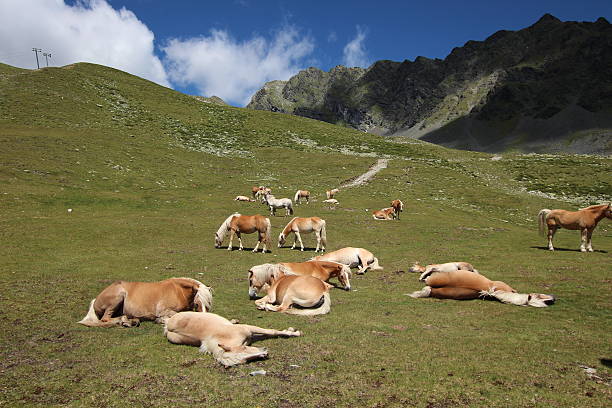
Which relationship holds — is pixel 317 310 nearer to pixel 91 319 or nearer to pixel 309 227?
pixel 91 319

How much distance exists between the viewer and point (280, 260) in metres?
19.0

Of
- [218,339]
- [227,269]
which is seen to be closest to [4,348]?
[218,339]

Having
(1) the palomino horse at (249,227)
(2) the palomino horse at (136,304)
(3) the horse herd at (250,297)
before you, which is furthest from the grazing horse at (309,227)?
(2) the palomino horse at (136,304)

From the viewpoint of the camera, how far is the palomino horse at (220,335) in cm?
746

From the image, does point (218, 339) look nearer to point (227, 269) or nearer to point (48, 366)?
point (48, 366)

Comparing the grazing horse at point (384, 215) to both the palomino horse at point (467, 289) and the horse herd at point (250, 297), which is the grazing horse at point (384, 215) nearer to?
the horse herd at point (250, 297)

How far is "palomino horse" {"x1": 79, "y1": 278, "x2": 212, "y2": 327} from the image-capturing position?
9867 millimetres

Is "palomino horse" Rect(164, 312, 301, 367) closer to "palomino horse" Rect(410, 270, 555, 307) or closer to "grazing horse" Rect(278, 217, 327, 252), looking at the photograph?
"palomino horse" Rect(410, 270, 555, 307)

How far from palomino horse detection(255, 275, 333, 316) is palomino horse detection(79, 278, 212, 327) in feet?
7.23

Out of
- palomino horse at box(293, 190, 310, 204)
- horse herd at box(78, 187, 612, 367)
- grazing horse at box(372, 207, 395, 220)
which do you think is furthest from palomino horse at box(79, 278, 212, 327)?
palomino horse at box(293, 190, 310, 204)

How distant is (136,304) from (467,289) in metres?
10.4

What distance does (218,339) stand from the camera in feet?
26.2

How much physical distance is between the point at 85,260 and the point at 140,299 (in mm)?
9396

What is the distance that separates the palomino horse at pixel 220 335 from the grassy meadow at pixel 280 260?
217mm
